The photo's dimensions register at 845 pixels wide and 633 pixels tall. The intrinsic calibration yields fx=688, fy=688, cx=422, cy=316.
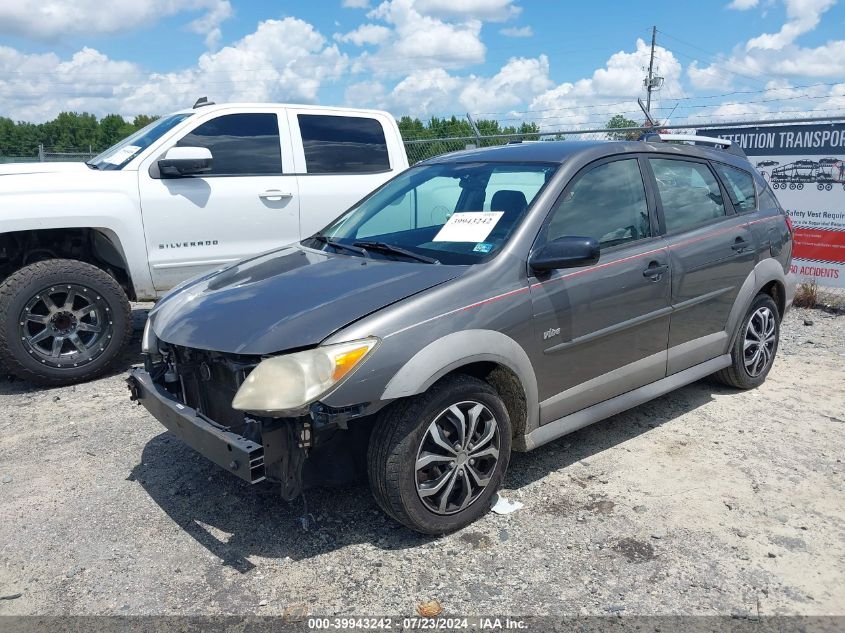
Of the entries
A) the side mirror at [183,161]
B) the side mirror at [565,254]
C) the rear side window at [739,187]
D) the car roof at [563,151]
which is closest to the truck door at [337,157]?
the side mirror at [183,161]

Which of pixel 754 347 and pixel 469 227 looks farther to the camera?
pixel 754 347

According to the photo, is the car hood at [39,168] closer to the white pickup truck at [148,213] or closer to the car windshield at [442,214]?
the white pickup truck at [148,213]

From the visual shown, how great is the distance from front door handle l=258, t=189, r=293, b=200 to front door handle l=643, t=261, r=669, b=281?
11.1 feet

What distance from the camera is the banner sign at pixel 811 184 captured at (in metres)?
7.38

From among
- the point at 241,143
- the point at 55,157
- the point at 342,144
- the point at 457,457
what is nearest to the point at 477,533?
the point at 457,457

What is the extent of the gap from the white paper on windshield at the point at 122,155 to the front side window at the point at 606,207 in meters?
3.85

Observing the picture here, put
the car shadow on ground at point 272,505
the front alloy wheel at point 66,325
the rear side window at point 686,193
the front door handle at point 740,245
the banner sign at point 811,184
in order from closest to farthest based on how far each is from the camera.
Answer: the car shadow on ground at point 272,505 < the rear side window at point 686,193 < the front door handle at point 740,245 < the front alloy wheel at point 66,325 < the banner sign at point 811,184

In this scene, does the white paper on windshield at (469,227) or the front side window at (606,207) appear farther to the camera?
the front side window at (606,207)

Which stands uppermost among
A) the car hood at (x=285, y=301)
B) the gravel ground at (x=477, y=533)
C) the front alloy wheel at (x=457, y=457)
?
the car hood at (x=285, y=301)

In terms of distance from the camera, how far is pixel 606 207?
3.83 m

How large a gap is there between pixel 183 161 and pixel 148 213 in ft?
1.65

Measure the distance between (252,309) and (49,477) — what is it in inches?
70.0

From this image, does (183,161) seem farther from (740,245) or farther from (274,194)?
(740,245)

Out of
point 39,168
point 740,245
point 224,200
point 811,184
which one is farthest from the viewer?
point 811,184
